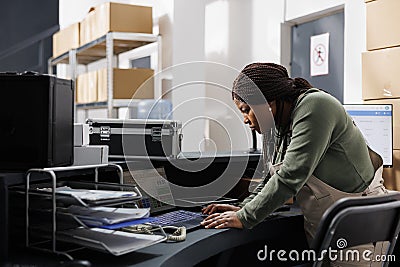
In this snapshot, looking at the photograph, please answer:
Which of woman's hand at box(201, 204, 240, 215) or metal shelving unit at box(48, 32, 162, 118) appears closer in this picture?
woman's hand at box(201, 204, 240, 215)

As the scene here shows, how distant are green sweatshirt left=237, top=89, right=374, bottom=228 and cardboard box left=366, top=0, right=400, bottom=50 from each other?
45.5 inches

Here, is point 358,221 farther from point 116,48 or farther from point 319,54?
point 116,48

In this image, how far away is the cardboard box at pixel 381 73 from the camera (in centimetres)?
253

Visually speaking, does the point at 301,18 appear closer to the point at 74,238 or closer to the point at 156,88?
the point at 156,88

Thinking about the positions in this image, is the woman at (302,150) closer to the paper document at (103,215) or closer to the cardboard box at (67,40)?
the paper document at (103,215)

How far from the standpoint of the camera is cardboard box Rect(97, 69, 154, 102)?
3.93 metres

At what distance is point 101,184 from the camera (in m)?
1.34

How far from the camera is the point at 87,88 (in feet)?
14.6

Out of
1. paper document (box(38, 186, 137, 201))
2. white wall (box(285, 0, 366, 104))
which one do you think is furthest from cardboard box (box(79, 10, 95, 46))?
paper document (box(38, 186, 137, 201))

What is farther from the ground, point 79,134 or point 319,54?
point 319,54

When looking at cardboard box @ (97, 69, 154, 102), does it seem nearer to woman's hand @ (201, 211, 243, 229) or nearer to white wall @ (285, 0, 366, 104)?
white wall @ (285, 0, 366, 104)

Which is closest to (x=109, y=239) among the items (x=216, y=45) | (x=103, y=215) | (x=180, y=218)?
(x=103, y=215)

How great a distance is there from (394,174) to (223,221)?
133 centimetres

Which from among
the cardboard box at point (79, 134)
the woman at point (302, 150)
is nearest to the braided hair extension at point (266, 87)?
the woman at point (302, 150)
